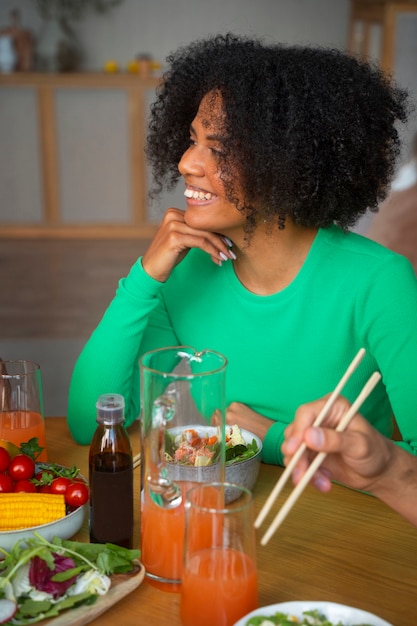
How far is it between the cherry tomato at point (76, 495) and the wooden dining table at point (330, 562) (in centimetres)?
6

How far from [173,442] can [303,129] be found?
693mm

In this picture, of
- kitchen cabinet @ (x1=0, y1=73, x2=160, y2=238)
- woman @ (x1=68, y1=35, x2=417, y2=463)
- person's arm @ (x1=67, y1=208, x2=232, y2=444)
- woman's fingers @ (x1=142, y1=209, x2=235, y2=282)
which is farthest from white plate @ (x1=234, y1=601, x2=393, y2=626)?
kitchen cabinet @ (x1=0, y1=73, x2=160, y2=238)

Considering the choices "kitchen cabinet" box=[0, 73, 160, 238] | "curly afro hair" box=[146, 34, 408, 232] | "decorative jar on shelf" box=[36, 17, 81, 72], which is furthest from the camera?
"decorative jar on shelf" box=[36, 17, 81, 72]

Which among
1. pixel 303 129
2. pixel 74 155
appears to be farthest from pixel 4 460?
pixel 74 155

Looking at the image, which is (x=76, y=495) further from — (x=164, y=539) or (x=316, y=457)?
(x=316, y=457)

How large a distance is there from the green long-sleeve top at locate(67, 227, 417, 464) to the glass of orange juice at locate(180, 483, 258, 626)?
54cm

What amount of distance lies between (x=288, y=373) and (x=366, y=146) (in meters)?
0.46

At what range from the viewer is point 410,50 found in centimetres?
475

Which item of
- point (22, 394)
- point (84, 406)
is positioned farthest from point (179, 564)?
point (84, 406)

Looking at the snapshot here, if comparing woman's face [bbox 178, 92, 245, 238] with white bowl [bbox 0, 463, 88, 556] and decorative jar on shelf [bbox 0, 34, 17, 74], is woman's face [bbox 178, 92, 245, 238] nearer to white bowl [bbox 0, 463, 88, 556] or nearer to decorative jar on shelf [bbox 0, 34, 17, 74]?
white bowl [bbox 0, 463, 88, 556]

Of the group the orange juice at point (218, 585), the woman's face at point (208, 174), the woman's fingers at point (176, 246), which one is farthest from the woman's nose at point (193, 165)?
the orange juice at point (218, 585)

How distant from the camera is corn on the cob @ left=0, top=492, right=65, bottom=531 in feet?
3.46

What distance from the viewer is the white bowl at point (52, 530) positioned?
3.35 ft

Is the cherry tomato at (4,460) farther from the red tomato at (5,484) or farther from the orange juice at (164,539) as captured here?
the orange juice at (164,539)
